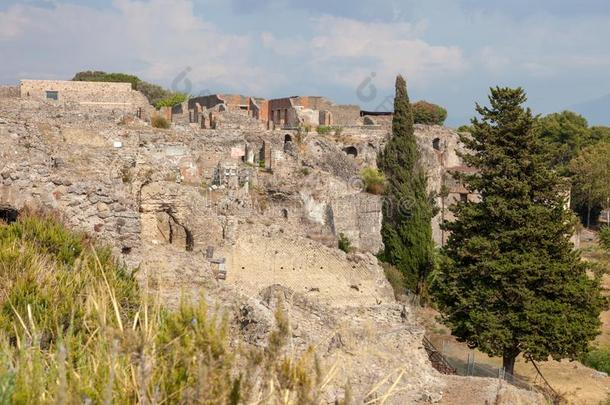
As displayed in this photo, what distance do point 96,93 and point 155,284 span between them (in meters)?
33.9

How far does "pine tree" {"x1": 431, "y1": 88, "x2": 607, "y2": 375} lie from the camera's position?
1602 centimetres

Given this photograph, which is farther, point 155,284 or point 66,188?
point 66,188

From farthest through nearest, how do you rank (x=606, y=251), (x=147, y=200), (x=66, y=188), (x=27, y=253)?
1. (x=606, y=251)
2. (x=147, y=200)
3. (x=66, y=188)
4. (x=27, y=253)

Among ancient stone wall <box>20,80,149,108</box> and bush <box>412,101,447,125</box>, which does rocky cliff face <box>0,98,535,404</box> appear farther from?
bush <box>412,101,447,125</box>

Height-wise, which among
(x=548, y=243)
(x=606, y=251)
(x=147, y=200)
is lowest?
(x=606, y=251)

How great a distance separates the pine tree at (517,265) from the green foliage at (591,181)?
36.6 meters

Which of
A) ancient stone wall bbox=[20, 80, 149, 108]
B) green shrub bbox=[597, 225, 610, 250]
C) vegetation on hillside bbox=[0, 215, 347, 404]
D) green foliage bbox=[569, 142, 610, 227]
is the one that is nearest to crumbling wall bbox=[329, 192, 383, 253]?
green shrub bbox=[597, 225, 610, 250]

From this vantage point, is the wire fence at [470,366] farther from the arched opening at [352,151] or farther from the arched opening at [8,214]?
the arched opening at [352,151]

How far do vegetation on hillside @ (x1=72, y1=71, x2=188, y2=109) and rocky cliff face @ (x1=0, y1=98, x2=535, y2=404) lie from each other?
31.7 meters

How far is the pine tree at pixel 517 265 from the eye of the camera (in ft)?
52.5

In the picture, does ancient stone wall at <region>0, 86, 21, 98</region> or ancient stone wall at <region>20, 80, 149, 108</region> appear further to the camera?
ancient stone wall at <region>20, 80, 149, 108</region>

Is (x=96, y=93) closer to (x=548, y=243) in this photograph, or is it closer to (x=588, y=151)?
(x=548, y=243)

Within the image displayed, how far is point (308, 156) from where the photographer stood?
32.8 metres

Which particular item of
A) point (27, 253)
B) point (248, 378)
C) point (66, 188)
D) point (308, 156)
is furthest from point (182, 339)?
point (308, 156)
